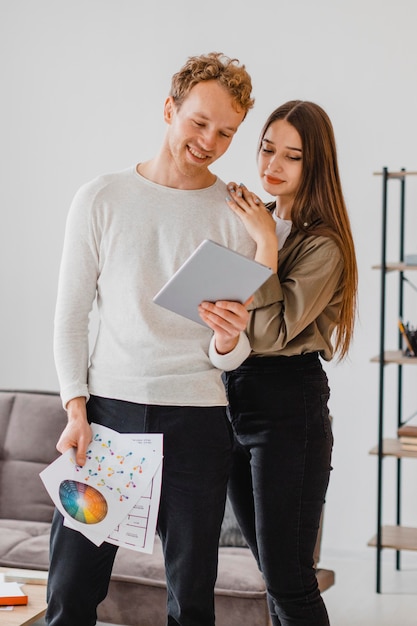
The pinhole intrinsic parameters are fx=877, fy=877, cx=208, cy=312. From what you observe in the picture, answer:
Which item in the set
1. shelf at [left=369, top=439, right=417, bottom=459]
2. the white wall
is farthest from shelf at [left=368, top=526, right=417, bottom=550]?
shelf at [left=369, top=439, right=417, bottom=459]

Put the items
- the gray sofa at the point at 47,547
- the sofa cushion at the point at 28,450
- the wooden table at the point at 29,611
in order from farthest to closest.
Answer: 1. the sofa cushion at the point at 28,450
2. the gray sofa at the point at 47,547
3. the wooden table at the point at 29,611

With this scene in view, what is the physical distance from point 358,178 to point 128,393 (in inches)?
92.5

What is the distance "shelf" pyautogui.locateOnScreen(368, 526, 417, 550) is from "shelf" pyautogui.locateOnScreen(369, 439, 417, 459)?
32 centimetres

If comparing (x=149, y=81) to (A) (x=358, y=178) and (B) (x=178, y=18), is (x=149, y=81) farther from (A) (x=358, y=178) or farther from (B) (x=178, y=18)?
(A) (x=358, y=178)

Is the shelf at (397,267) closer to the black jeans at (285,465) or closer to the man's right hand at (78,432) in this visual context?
the black jeans at (285,465)

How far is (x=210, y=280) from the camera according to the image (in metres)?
1.52

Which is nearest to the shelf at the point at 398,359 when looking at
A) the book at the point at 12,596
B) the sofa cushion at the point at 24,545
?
the sofa cushion at the point at 24,545

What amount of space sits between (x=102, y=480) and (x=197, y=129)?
2.21ft

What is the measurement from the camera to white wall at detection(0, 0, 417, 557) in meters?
3.67

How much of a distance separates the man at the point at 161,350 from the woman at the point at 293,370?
165mm

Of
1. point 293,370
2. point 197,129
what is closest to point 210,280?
point 197,129

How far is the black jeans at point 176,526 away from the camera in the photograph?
5.27 ft

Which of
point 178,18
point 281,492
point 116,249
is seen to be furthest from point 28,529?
point 178,18

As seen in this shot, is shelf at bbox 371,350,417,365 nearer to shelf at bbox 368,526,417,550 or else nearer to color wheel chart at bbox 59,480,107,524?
shelf at bbox 368,526,417,550
